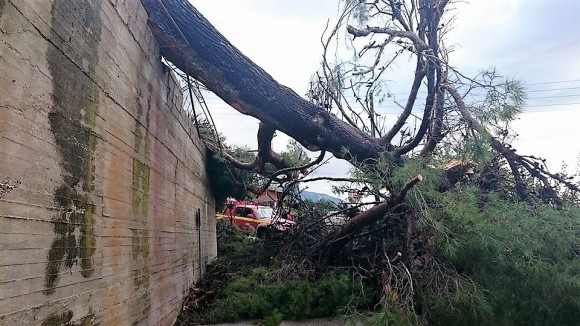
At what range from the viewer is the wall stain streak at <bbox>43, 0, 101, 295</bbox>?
76.9 inches

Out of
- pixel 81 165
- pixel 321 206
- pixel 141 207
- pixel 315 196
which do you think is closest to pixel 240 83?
pixel 141 207

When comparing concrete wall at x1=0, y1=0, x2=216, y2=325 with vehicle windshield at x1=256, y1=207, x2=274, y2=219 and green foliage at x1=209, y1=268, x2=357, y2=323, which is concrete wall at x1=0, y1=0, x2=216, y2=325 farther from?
vehicle windshield at x1=256, y1=207, x2=274, y2=219

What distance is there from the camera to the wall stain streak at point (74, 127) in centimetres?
195

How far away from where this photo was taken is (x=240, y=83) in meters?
4.84

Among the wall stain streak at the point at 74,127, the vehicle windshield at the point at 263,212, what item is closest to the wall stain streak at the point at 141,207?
the wall stain streak at the point at 74,127

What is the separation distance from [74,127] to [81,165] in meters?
0.20

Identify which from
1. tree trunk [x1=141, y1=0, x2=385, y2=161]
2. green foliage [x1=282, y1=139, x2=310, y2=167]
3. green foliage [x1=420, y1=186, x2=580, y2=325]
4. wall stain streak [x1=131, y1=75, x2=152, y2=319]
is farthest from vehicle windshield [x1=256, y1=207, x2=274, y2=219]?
wall stain streak [x1=131, y1=75, x2=152, y2=319]

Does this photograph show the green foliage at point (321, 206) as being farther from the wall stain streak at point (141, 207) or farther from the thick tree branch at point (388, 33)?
the wall stain streak at point (141, 207)

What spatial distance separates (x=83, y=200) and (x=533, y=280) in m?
3.27

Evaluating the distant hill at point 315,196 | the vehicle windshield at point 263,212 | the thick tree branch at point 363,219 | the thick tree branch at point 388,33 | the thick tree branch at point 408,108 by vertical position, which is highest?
the thick tree branch at point 388,33

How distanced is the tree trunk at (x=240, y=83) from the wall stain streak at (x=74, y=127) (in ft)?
5.95

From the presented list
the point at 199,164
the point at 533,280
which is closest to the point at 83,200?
the point at 533,280

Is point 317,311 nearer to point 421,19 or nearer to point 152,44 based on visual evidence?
point 152,44

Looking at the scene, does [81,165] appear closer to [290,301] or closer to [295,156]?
[290,301]
